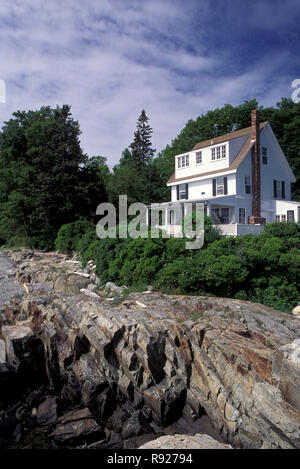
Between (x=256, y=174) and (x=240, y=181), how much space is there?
163 centimetres

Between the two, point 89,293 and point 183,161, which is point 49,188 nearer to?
point 183,161

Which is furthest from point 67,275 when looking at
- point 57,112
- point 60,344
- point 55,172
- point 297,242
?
point 57,112

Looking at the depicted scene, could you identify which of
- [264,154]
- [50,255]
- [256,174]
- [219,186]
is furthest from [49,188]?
[264,154]

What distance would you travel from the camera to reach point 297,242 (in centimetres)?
1327

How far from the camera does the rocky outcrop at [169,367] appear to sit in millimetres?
5914

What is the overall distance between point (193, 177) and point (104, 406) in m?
20.4

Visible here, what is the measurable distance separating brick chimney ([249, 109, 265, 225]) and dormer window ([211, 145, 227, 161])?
2293 mm

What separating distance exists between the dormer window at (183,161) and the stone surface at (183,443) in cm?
2269

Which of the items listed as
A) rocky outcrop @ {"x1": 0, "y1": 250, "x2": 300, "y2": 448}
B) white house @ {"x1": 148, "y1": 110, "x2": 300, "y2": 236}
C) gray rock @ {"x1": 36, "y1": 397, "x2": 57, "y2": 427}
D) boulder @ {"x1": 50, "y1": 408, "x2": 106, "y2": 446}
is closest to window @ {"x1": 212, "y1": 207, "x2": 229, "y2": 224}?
white house @ {"x1": 148, "y1": 110, "x2": 300, "y2": 236}

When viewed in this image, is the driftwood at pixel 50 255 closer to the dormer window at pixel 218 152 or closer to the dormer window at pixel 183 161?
the dormer window at pixel 183 161

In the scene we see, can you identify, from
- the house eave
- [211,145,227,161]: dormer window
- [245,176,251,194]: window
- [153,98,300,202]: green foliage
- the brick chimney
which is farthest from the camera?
[153,98,300,202]: green foliage

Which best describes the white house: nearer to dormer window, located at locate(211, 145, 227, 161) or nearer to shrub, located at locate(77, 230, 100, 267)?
dormer window, located at locate(211, 145, 227, 161)

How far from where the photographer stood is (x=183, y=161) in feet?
86.7

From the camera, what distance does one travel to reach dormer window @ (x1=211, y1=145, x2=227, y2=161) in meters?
23.3
